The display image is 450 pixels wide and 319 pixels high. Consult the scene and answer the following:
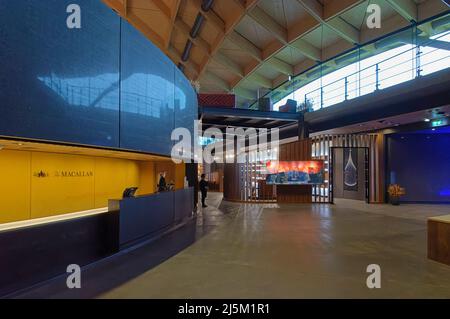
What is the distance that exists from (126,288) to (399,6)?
589 inches

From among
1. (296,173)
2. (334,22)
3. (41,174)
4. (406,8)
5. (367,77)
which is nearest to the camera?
(41,174)

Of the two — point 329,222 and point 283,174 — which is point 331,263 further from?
point 283,174

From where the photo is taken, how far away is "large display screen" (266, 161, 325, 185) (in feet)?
48.5

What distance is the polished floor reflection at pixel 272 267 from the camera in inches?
150

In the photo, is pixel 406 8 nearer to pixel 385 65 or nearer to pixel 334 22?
pixel 385 65

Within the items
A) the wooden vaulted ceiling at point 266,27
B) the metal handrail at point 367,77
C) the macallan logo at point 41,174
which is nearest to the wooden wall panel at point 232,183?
the metal handrail at point 367,77

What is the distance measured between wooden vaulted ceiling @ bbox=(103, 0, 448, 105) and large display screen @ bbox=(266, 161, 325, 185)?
24.2 ft

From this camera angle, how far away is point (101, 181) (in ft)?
26.0

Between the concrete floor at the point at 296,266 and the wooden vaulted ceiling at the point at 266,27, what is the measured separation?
428 inches

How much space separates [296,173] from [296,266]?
10449mm

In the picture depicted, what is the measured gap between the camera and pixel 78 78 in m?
4.42

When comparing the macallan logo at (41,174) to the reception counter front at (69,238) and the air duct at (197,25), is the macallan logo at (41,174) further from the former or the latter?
the air duct at (197,25)

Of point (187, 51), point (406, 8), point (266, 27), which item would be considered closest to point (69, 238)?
point (266, 27)
